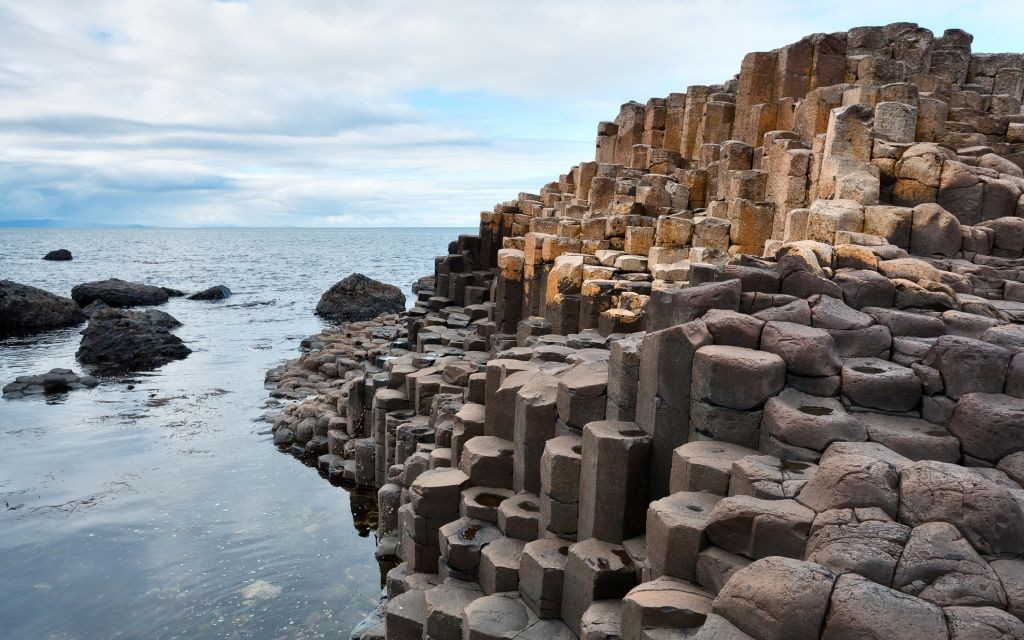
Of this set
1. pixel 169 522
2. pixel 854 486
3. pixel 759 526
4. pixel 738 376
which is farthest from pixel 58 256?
pixel 854 486

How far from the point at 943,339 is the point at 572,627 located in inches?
147

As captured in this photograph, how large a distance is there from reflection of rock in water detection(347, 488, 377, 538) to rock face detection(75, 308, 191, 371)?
15071 millimetres

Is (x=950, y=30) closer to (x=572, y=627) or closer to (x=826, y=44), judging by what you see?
(x=826, y=44)

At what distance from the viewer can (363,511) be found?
12641mm

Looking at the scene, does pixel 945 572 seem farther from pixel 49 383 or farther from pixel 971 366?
pixel 49 383

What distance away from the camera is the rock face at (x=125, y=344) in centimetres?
2512

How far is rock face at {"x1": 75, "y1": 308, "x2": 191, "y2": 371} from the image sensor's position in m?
25.1

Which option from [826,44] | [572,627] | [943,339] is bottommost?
[572,627]

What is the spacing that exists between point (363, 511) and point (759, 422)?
873cm

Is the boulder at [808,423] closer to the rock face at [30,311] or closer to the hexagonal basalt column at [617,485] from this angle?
the hexagonal basalt column at [617,485]

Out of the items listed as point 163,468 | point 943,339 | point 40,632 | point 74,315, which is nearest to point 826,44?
point 943,339

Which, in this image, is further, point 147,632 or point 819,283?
point 147,632

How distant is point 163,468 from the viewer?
1477 cm

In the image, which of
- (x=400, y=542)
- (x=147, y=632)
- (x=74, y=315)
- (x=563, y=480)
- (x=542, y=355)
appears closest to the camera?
(x=563, y=480)
